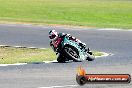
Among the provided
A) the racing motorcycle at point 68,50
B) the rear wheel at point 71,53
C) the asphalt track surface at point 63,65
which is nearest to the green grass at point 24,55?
the racing motorcycle at point 68,50

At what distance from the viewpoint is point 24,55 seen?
2062cm

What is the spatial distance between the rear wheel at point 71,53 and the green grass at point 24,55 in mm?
923

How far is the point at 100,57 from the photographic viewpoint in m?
19.4

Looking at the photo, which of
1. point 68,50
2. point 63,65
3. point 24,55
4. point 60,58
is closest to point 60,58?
point 60,58

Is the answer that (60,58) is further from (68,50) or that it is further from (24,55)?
(24,55)

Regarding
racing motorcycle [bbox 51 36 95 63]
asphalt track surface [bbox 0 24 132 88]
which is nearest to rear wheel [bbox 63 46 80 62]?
racing motorcycle [bbox 51 36 95 63]

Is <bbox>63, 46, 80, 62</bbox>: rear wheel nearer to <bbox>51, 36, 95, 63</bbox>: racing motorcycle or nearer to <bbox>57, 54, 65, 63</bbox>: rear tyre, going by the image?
<bbox>51, 36, 95, 63</bbox>: racing motorcycle

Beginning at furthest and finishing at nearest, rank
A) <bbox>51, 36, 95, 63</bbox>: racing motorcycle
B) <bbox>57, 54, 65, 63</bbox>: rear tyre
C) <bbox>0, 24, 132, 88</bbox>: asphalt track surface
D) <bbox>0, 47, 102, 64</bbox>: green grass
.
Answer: <bbox>0, 47, 102, 64</bbox>: green grass
<bbox>51, 36, 95, 63</bbox>: racing motorcycle
<bbox>57, 54, 65, 63</bbox>: rear tyre
<bbox>0, 24, 132, 88</bbox>: asphalt track surface

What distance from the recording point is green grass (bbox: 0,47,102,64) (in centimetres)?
1839

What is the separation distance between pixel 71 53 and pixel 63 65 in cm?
123

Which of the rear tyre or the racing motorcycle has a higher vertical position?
the racing motorcycle

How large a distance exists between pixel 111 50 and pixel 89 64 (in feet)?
18.8

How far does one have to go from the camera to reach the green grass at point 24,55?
18391 millimetres

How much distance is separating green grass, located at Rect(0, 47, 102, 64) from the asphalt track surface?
1.47 metres
